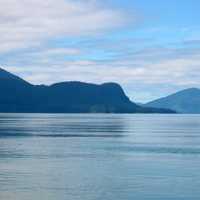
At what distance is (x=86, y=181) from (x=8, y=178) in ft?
26.4

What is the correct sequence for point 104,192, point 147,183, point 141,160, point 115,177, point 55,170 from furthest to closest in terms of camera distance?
point 141,160 < point 55,170 < point 115,177 < point 147,183 < point 104,192

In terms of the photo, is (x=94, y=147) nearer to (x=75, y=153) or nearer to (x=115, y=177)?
(x=75, y=153)

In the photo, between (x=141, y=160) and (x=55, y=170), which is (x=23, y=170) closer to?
(x=55, y=170)

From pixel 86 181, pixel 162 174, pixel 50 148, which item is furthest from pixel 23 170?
pixel 50 148

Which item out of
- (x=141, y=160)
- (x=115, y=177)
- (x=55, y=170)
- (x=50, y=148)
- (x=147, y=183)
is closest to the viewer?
(x=147, y=183)

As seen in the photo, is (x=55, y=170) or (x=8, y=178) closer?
(x=8, y=178)

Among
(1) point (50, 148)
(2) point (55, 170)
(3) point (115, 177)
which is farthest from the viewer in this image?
(1) point (50, 148)

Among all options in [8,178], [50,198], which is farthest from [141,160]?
[50,198]

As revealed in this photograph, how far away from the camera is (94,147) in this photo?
103562mm

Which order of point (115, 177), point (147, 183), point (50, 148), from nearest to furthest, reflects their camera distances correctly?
point (147, 183)
point (115, 177)
point (50, 148)

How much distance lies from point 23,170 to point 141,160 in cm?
1942

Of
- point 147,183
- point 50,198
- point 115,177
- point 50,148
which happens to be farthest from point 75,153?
point 50,198

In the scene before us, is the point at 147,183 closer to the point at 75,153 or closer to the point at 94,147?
the point at 75,153

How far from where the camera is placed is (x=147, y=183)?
54906 mm
